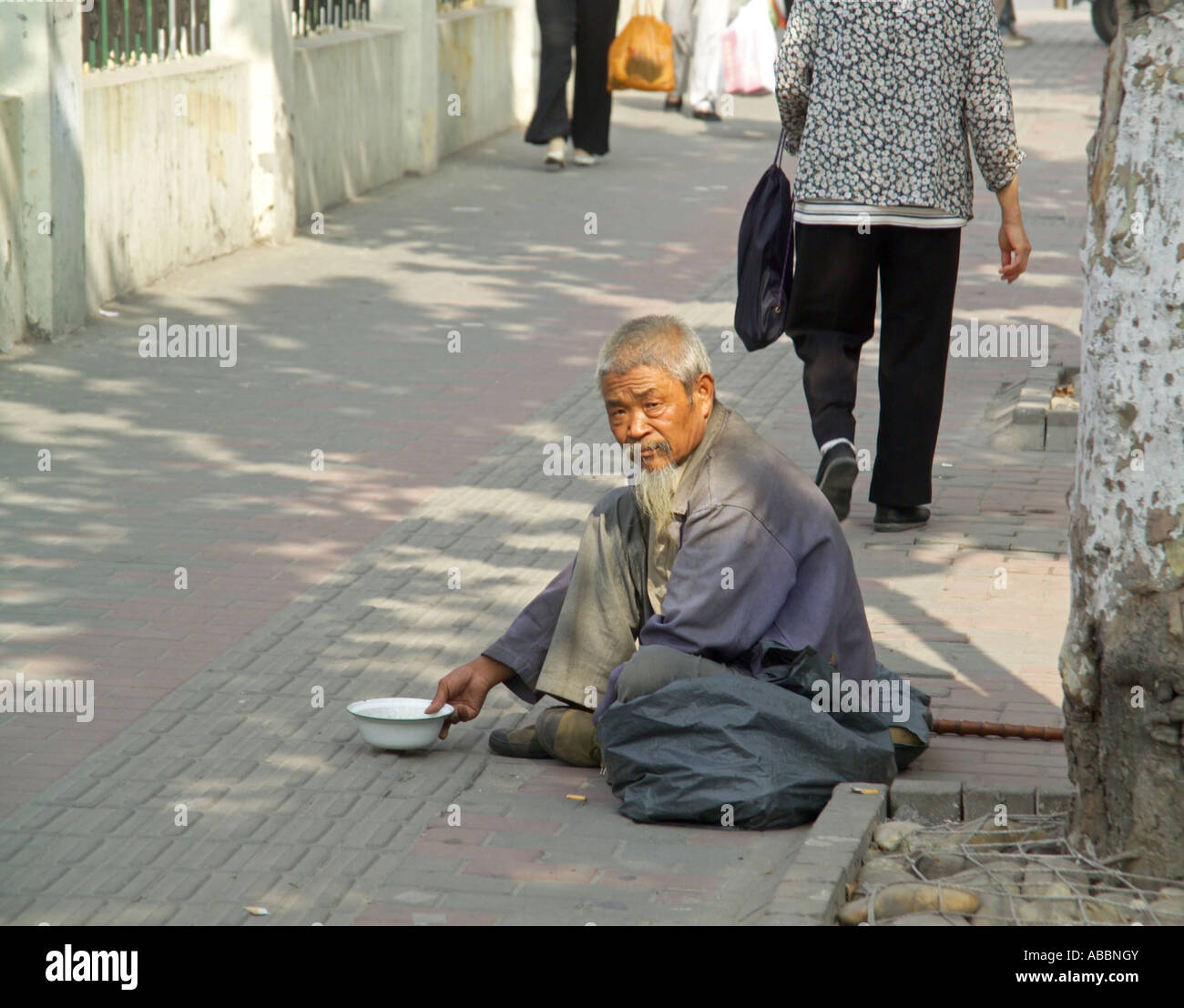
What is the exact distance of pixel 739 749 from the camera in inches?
161

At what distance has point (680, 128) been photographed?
17812mm

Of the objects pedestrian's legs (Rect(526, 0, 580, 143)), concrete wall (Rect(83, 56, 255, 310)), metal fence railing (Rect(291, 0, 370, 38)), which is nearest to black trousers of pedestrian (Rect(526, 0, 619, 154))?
pedestrian's legs (Rect(526, 0, 580, 143))

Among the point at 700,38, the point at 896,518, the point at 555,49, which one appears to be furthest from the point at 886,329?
the point at 700,38

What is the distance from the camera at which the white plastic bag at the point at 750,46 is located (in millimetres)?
16734

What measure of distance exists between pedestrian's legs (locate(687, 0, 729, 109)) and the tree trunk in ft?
47.0

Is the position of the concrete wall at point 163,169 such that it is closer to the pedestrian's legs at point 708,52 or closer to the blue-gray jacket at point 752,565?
the blue-gray jacket at point 752,565

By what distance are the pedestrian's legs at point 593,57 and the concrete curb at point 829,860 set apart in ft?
36.8


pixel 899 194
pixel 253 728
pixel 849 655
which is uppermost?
pixel 899 194

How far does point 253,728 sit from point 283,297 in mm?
5884

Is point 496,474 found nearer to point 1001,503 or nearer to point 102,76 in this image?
point 1001,503

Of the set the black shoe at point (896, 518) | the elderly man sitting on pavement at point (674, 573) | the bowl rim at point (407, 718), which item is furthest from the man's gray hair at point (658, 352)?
the black shoe at point (896, 518)
